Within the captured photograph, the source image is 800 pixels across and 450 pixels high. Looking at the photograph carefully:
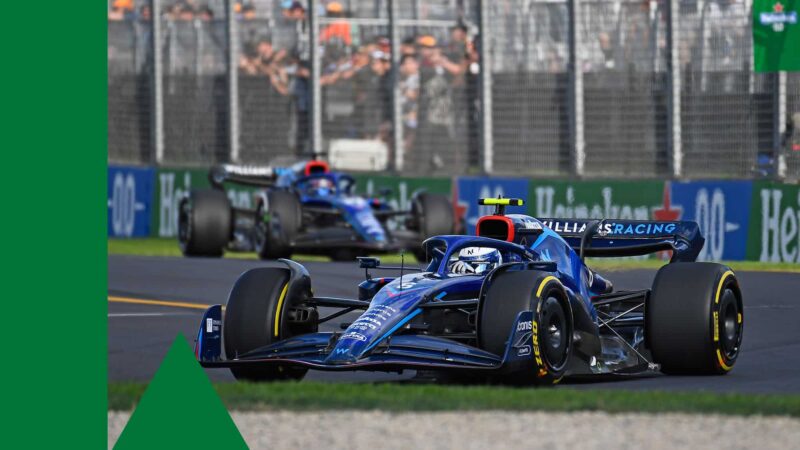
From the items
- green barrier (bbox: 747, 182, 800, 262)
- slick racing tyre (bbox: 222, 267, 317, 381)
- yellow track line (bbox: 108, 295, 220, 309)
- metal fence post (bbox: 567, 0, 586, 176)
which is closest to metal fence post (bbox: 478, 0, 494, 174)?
metal fence post (bbox: 567, 0, 586, 176)

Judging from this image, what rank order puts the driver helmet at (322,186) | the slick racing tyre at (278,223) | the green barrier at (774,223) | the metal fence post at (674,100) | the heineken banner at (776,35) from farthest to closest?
the driver helmet at (322,186) < the metal fence post at (674,100) < the slick racing tyre at (278,223) < the heineken banner at (776,35) < the green barrier at (774,223)

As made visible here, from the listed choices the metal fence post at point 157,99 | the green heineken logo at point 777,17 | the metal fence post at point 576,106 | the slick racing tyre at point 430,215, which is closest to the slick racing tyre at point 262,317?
the slick racing tyre at point 430,215

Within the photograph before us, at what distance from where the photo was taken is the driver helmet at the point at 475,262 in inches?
409

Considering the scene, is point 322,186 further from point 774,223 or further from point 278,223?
point 774,223

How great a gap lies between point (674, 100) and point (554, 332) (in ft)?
39.2

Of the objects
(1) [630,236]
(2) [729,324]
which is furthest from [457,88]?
(2) [729,324]

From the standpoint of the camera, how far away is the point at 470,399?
337 inches

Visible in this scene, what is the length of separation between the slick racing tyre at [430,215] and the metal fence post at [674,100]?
290cm

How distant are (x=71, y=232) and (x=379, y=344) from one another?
3.88 meters

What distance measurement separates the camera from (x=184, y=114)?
2542cm

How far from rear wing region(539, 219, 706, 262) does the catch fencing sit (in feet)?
27.8

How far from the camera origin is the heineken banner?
782 inches

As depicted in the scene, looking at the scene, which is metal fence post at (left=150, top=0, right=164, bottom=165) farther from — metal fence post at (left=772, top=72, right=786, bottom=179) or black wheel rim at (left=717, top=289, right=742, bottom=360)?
black wheel rim at (left=717, top=289, right=742, bottom=360)

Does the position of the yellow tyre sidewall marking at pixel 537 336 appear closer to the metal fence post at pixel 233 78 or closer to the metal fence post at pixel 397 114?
the metal fence post at pixel 397 114
